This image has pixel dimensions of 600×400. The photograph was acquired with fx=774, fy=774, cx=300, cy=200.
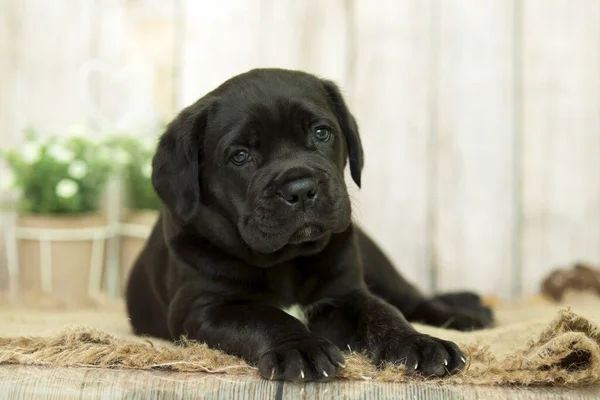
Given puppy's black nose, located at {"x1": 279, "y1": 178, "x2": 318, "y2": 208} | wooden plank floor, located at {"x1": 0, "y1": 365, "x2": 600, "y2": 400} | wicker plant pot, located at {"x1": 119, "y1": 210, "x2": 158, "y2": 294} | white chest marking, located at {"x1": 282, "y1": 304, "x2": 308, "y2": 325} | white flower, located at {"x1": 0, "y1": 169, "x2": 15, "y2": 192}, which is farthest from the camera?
wicker plant pot, located at {"x1": 119, "y1": 210, "x2": 158, "y2": 294}

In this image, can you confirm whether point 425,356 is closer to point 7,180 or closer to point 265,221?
point 265,221

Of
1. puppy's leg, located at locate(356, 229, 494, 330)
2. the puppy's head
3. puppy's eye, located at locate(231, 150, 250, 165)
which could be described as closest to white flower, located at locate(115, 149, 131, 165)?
puppy's leg, located at locate(356, 229, 494, 330)

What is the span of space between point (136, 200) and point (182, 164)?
2.08 meters

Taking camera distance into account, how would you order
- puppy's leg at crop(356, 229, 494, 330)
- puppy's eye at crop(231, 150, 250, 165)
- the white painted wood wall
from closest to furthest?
1. puppy's eye at crop(231, 150, 250, 165)
2. puppy's leg at crop(356, 229, 494, 330)
3. the white painted wood wall

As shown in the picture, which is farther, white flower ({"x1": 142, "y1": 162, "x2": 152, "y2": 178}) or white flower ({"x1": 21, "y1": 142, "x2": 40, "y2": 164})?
white flower ({"x1": 142, "y1": 162, "x2": 152, "y2": 178})

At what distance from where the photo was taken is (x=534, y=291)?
170 inches

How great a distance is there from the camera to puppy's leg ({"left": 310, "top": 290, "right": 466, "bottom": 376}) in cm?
183

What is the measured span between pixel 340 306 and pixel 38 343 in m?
0.88

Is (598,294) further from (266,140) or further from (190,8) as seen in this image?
(190,8)

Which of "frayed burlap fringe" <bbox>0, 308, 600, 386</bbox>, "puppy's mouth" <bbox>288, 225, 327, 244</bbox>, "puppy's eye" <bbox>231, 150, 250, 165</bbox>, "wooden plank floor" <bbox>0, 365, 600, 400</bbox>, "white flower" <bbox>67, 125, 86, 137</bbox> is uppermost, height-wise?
"white flower" <bbox>67, 125, 86, 137</bbox>

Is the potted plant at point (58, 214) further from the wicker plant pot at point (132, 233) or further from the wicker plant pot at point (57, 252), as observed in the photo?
the wicker plant pot at point (132, 233)

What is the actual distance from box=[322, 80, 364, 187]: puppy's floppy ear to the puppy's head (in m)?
0.05

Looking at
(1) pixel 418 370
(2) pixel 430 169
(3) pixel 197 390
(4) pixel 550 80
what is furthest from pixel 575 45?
(3) pixel 197 390

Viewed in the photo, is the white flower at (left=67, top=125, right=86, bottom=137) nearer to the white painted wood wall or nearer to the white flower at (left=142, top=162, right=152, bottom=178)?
the white flower at (left=142, top=162, right=152, bottom=178)
